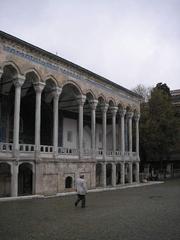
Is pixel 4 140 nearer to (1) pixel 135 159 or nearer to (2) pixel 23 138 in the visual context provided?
(2) pixel 23 138

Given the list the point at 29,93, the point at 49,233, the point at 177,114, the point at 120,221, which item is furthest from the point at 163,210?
the point at 177,114

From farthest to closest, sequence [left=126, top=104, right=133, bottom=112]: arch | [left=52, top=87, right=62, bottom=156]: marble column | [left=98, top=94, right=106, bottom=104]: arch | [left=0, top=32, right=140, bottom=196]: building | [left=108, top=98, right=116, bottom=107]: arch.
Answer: [left=126, top=104, right=133, bottom=112]: arch, [left=108, top=98, right=116, bottom=107]: arch, [left=98, top=94, right=106, bottom=104]: arch, [left=52, top=87, right=62, bottom=156]: marble column, [left=0, top=32, right=140, bottom=196]: building

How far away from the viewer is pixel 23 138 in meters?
27.1

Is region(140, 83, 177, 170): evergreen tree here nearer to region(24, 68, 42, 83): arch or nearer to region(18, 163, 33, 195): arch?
region(18, 163, 33, 195): arch

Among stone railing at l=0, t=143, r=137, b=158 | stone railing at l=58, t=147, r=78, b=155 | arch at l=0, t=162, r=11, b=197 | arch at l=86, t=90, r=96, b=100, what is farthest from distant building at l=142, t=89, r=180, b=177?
arch at l=0, t=162, r=11, b=197

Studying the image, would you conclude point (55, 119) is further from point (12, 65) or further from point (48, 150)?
point (12, 65)

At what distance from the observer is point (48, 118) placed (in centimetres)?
2975

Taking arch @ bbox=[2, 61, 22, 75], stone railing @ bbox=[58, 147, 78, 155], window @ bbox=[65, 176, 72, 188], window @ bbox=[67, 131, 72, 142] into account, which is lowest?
window @ bbox=[65, 176, 72, 188]

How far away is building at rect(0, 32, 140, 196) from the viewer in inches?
754

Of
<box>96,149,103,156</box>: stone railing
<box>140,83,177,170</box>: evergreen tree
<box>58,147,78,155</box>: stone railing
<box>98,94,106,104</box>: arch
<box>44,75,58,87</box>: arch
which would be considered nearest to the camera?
<box>44,75,58,87</box>: arch

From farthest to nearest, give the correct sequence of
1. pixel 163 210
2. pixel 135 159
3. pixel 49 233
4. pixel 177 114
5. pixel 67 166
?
pixel 177 114 → pixel 135 159 → pixel 67 166 → pixel 163 210 → pixel 49 233

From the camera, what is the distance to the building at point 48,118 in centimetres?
1914

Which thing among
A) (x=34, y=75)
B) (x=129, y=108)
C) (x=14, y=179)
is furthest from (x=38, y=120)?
(x=129, y=108)

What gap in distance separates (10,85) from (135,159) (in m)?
15.0
